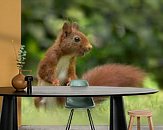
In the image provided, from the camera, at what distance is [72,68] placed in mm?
5164

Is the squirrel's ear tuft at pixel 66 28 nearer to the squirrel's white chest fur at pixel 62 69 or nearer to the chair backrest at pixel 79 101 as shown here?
the squirrel's white chest fur at pixel 62 69

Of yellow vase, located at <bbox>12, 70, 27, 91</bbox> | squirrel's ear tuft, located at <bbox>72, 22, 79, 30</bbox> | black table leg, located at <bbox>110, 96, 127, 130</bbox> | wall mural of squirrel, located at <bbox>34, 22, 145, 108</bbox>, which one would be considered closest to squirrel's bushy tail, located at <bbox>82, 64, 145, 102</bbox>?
wall mural of squirrel, located at <bbox>34, 22, 145, 108</bbox>

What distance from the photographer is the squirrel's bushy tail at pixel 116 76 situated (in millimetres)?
5059

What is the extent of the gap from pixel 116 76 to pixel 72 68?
0.55m

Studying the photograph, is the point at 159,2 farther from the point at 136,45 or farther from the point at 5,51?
the point at 5,51

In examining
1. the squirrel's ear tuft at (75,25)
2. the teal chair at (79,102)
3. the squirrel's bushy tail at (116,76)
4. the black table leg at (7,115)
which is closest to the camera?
the black table leg at (7,115)

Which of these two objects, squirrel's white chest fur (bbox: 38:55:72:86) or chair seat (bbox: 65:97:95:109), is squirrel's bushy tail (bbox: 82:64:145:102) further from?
chair seat (bbox: 65:97:95:109)

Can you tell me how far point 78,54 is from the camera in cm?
515

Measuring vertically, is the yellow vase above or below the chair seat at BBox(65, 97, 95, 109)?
above

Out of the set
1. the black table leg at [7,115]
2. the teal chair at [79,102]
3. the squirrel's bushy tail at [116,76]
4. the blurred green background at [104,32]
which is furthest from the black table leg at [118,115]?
the blurred green background at [104,32]

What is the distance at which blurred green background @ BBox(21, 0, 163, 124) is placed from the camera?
5.19 meters

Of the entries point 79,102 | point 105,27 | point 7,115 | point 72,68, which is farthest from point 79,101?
point 105,27

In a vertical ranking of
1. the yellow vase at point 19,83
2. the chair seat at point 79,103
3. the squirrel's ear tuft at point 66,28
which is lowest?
the chair seat at point 79,103

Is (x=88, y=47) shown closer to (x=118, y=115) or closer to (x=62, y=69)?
(x=62, y=69)
